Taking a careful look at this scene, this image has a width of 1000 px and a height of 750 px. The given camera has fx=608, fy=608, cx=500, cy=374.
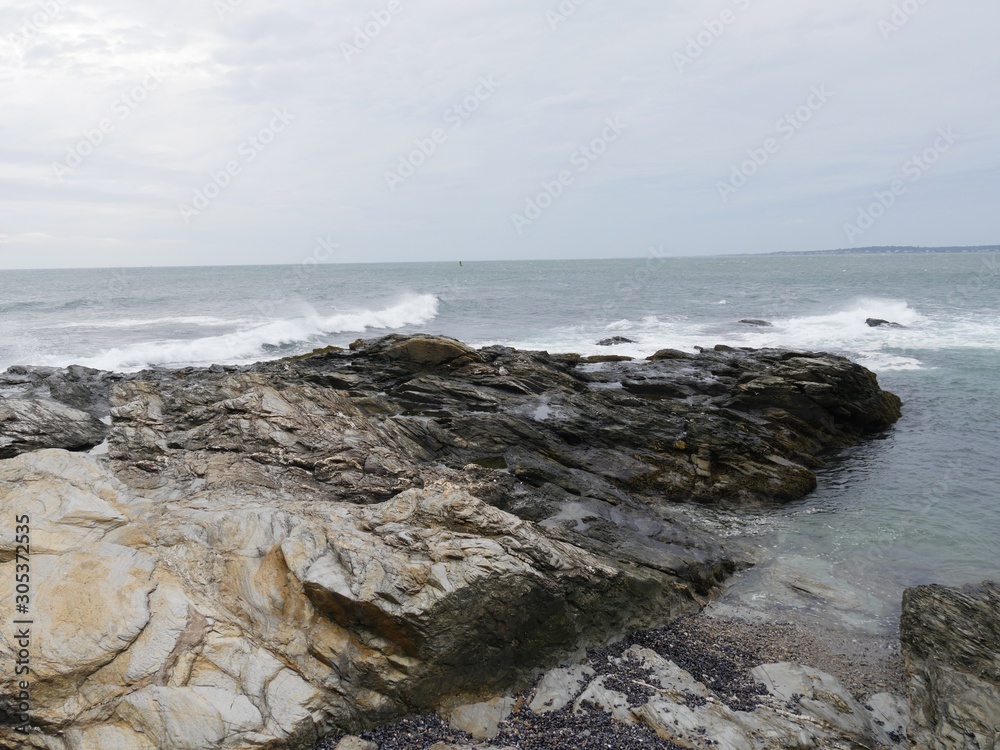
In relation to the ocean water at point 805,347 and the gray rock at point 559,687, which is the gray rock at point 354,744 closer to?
the gray rock at point 559,687

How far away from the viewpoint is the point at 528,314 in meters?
51.8

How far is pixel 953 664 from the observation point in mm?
8328

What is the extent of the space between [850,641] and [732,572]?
2.25 meters

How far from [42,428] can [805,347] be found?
108 feet

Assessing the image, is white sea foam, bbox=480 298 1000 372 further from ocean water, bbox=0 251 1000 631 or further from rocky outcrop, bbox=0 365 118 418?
rocky outcrop, bbox=0 365 118 418

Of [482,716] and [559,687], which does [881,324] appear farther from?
[482,716]

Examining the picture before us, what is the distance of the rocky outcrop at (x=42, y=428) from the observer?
39.7 ft

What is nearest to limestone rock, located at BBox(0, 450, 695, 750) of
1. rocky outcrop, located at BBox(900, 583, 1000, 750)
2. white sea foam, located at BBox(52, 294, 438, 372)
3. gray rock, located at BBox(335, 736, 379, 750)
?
gray rock, located at BBox(335, 736, 379, 750)

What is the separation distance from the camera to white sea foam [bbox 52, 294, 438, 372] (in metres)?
30.3

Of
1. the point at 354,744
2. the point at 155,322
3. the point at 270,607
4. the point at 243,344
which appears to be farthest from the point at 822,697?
the point at 155,322

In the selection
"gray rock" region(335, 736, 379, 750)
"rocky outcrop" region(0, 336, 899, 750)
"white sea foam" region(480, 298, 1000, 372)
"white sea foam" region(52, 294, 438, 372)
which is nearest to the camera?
"rocky outcrop" region(0, 336, 899, 750)

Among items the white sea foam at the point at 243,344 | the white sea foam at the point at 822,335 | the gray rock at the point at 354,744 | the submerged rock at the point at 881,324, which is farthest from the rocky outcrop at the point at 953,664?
the submerged rock at the point at 881,324

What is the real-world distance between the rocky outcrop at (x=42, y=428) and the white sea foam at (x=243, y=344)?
16.9m

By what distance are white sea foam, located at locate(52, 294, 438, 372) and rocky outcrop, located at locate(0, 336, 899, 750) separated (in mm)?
17832
